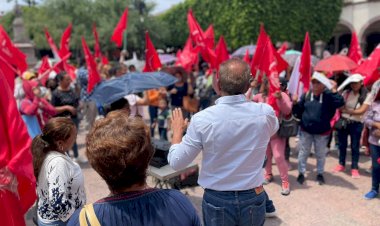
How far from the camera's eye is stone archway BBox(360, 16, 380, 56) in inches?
1012

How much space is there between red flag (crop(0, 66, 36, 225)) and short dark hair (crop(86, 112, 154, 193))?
0.70m

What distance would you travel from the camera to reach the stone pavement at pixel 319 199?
435 centimetres

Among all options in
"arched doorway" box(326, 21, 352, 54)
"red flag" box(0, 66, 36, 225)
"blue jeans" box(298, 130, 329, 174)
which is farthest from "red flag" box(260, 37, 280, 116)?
"arched doorway" box(326, 21, 352, 54)

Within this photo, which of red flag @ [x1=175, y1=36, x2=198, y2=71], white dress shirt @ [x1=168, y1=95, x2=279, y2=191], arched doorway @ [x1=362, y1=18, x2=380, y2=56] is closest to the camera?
white dress shirt @ [x1=168, y1=95, x2=279, y2=191]

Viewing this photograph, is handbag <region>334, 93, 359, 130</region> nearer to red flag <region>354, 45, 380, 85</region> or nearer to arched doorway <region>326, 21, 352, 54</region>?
red flag <region>354, 45, 380, 85</region>

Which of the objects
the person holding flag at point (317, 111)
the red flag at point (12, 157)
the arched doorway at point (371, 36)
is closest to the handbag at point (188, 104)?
the person holding flag at point (317, 111)

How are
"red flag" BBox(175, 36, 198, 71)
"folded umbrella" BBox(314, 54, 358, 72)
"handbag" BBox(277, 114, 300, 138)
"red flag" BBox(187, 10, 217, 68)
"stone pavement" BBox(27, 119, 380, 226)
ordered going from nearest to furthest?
1. "stone pavement" BBox(27, 119, 380, 226)
2. "handbag" BBox(277, 114, 300, 138)
3. "folded umbrella" BBox(314, 54, 358, 72)
4. "red flag" BBox(187, 10, 217, 68)
5. "red flag" BBox(175, 36, 198, 71)

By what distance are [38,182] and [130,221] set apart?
135 cm

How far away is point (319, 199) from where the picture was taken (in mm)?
4938

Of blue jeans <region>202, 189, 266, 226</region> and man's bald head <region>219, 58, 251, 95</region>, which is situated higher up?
man's bald head <region>219, 58, 251, 95</region>

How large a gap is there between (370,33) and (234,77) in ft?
100

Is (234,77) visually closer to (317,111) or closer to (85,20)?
(317,111)

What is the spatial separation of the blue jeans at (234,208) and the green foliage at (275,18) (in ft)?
69.9

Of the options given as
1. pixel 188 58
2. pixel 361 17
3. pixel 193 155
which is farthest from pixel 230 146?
pixel 361 17
